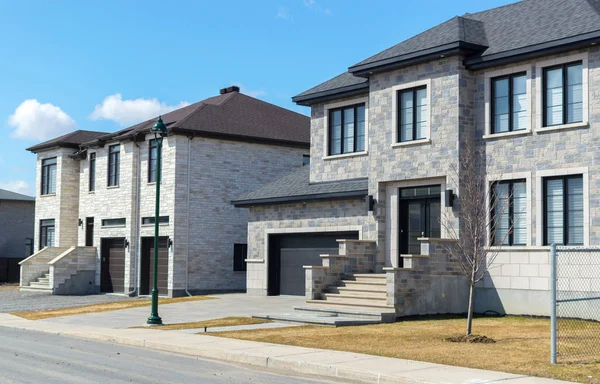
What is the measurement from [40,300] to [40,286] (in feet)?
17.6

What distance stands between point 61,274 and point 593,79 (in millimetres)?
27525

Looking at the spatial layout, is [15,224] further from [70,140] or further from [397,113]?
[397,113]

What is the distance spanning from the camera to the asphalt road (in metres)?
12.0

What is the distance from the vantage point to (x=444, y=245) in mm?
21984

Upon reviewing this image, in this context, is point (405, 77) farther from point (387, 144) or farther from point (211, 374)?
point (211, 374)

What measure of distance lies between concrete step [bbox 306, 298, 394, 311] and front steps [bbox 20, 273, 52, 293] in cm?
2020

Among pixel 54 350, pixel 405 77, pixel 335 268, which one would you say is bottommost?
pixel 54 350

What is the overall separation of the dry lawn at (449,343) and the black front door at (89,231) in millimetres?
23852

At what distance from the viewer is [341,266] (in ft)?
78.6

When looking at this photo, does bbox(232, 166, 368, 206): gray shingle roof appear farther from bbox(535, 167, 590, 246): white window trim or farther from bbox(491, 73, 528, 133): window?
bbox(535, 167, 590, 246): white window trim

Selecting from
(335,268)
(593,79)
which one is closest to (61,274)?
(335,268)

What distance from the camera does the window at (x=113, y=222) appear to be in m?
37.6

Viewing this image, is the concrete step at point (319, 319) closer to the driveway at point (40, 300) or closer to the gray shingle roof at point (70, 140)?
the driveway at point (40, 300)

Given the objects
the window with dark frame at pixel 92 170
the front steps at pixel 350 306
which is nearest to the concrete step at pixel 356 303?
the front steps at pixel 350 306
